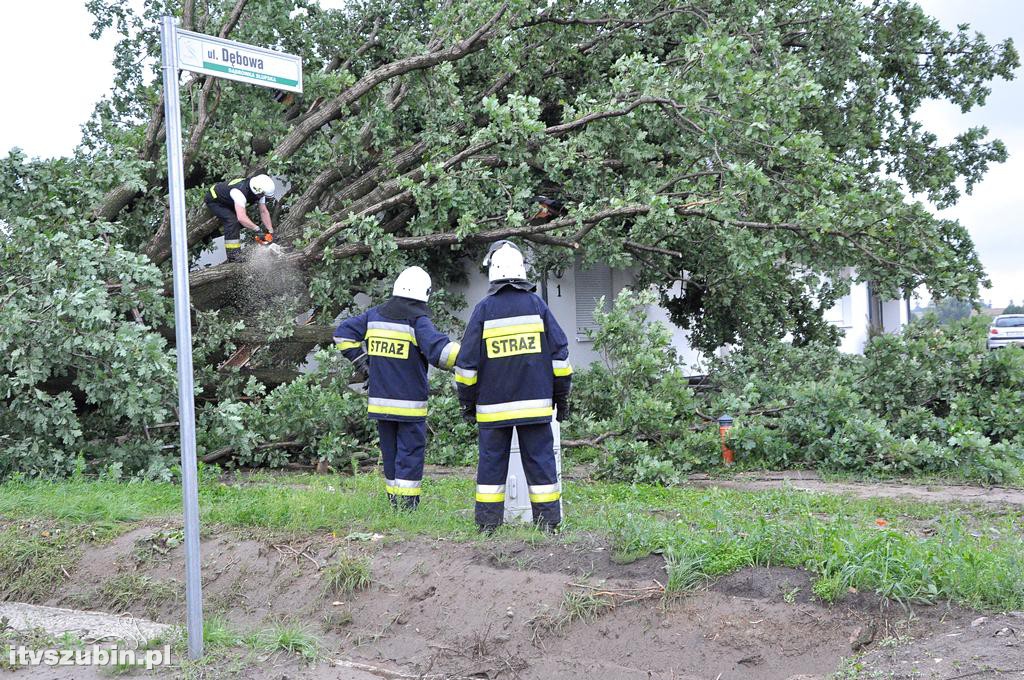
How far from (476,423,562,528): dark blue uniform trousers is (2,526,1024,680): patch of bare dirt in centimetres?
35

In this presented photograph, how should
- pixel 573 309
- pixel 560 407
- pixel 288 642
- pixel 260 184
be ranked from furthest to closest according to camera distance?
pixel 573 309
pixel 260 184
pixel 560 407
pixel 288 642

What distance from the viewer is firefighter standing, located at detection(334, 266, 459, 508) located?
20.8 feet

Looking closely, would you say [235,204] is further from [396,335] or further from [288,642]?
[288,642]

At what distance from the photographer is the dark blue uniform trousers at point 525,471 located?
5.48m

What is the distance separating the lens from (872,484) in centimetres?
754

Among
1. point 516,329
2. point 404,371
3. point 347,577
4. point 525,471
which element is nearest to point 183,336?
point 347,577

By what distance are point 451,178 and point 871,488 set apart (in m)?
5.37

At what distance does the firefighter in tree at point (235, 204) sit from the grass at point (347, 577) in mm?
6147

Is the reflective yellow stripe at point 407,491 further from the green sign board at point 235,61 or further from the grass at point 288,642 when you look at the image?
the green sign board at point 235,61

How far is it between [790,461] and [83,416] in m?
6.70

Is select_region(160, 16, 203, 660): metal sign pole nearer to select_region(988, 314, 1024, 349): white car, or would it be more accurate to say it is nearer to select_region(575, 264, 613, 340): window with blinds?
select_region(575, 264, 613, 340): window with blinds

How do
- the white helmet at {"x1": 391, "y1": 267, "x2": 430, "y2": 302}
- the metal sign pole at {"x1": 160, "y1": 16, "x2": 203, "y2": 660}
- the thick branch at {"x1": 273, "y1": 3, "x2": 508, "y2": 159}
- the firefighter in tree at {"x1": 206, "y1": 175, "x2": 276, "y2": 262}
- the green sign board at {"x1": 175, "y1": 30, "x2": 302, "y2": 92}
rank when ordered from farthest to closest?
1. the thick branch at {"x1": 273, "y1": 3, "x2": 508, "y2": 159}
2. the firefighter in tree at {"x1": 206, "y1": 175, "x2": 276, "y2": 262}
3. the white helmet at {"x1": 391, "y1": 267, "x2": 430, "y2": 302}
4. the green sign board at {"x1": 175, "y1": 30, "x2": 302, "y2": 92}
5. the metal sign pole at {"x1": 160, "y1": 16, "x2": 203, "y2": 660}

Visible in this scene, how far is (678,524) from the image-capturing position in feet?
17.4

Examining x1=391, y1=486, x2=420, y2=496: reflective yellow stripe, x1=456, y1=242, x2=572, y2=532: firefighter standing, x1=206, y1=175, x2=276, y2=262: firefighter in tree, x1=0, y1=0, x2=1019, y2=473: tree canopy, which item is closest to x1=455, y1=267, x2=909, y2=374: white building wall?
x1=0, y1=0, x2=1019, y2=473: tree canopy
